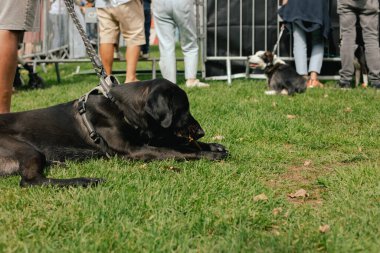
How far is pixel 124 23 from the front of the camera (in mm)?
7625

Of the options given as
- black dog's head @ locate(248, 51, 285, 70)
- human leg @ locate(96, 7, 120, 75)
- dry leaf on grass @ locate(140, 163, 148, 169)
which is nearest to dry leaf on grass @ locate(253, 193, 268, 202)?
dry leaf on grass @ locate(140, 163, 148, 169)

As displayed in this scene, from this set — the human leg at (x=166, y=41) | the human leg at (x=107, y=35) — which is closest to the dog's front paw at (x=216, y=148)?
the human leg at (x=107, y=35)

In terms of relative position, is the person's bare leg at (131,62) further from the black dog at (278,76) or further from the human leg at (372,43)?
the human leg at (372,43)

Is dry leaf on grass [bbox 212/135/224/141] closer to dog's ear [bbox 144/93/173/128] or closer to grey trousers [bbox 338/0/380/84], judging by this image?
dog's ear [bbox 144/93/173/128]

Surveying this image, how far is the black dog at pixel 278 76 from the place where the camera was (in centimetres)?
787

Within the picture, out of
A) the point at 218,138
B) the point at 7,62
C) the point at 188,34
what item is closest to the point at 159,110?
the point at 218,138

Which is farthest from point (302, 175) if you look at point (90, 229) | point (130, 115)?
point (90, 229)

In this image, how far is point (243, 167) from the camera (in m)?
3.69

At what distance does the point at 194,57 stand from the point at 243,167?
495 centimetres

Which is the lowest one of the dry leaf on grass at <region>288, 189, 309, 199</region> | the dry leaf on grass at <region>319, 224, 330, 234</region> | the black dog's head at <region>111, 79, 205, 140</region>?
the dry leaf on grass at <region>288, 189, 309, 199</region>

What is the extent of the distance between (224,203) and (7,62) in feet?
8.54

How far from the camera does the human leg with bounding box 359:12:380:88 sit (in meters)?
8.09

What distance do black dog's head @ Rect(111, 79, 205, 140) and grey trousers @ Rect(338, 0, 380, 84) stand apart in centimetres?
497

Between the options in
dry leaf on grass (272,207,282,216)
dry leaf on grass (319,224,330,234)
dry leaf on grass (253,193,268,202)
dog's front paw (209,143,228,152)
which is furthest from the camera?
dog's front paw (209,143,228,152)
